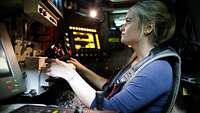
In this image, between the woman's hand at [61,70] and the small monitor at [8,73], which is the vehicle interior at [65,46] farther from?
the woman's hand at [61,70]

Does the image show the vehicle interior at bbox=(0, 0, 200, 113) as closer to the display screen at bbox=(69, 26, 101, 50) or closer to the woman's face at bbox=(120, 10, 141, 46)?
the display screen at bbox=(69, 26, 101, 50)

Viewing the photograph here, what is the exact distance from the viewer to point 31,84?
5.57ft

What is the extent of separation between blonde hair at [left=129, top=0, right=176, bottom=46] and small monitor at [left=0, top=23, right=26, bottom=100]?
0.77 m

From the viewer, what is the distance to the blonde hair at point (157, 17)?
1.50m

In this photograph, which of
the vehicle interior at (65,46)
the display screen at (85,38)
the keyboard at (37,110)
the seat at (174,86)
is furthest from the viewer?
the display screen at (85,38)

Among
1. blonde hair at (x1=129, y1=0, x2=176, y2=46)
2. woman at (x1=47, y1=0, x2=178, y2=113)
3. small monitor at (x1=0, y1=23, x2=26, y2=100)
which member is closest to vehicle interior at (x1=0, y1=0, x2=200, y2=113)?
small monitor at (x1=0, y1=23, x2=26, y2=100)

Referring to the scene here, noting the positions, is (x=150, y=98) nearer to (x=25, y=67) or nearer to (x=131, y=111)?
(x=131, y=111)

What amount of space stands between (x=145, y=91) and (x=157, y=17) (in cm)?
48

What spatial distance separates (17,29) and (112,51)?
2135mm

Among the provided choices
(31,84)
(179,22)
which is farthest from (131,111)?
(179,22)

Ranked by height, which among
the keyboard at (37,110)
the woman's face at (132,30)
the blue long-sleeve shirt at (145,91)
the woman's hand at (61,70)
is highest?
the woman's face at (132,30)

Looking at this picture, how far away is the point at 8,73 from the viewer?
1437 millimetres

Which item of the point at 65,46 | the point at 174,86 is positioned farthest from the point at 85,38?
the point at 174,86


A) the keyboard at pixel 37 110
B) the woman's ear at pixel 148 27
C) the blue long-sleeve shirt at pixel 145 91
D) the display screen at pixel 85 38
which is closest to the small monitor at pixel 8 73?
the keyboard at pixel 37 110
